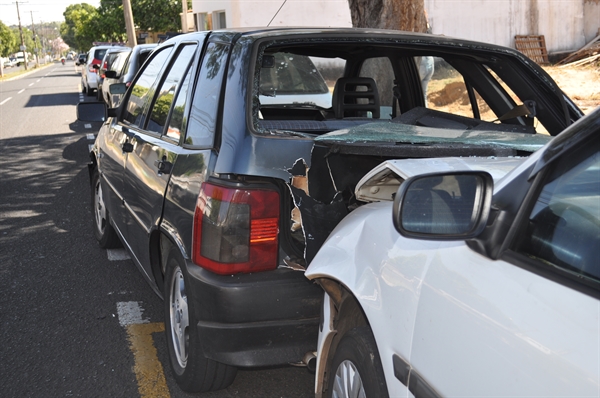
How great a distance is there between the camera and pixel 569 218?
1.82 meters

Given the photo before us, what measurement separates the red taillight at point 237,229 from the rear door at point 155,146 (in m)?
0.60

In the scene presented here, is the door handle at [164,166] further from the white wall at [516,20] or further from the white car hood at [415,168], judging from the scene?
the white wall at [516,20]

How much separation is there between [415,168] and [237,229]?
0.96 metres

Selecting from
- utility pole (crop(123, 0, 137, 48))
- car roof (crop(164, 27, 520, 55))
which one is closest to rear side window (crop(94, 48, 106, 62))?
utility pole (crop(123, 0, 137, 48))

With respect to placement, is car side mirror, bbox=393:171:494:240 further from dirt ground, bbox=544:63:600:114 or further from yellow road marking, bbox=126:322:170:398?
dirt ground, bbox=544:63:600:114

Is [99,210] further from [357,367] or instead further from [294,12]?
[294,12]

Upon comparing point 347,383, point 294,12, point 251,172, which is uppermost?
point 294,12

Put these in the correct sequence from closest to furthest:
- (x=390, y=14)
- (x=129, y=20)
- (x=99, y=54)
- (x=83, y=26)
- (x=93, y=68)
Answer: (x=390, y=14), (x=93, y=68), (x=99, y=54), (x=129, y=20), (x=83, y=26)

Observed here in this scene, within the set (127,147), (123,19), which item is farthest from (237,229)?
(123,19)

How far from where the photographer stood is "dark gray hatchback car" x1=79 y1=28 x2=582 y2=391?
10.3ft

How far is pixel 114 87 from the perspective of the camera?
20.2 feet

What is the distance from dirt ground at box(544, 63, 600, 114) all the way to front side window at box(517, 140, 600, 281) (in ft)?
46.0

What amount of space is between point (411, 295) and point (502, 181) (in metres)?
0.43

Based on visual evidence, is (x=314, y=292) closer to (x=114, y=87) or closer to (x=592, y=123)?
(x=592, y=123)
